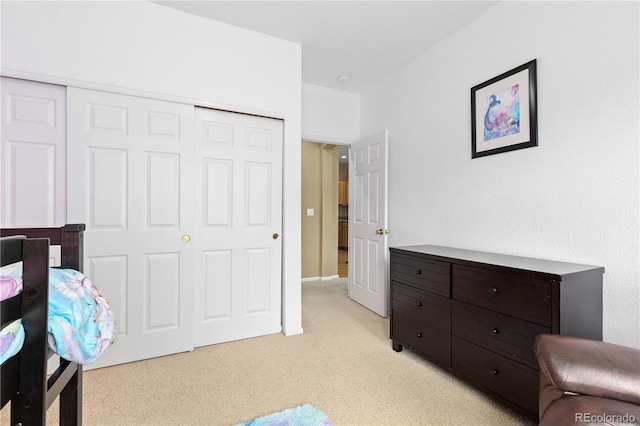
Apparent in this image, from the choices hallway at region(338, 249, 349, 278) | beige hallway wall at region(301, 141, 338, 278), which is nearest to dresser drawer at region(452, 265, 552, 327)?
beige hallway wall at region(301, 141, 338, 278)

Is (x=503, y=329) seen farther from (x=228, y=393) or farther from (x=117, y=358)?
(x=117, y=358)

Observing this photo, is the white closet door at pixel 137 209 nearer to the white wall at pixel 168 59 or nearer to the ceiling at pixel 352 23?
the white wall at pixel 168 59

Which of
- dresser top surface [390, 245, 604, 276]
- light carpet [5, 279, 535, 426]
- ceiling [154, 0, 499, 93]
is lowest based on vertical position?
light carpet [5, 279, 535, 426]

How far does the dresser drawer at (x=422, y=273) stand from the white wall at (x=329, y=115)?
181cm

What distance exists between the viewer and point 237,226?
257cm

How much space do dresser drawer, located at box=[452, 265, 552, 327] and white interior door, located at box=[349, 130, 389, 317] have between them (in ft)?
4.17

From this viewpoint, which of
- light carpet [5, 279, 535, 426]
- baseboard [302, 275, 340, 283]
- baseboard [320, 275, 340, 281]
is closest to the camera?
light carpet [5, 279, 535, 426]

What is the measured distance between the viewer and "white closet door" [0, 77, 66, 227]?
1.88m

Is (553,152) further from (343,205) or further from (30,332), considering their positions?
(343,205)

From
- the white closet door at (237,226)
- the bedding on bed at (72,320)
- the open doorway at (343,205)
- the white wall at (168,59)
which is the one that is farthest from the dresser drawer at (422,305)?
the open doorway at (343,205)

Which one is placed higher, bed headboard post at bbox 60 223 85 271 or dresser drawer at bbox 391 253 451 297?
bed headboard post at bbox 60 223 85 271
